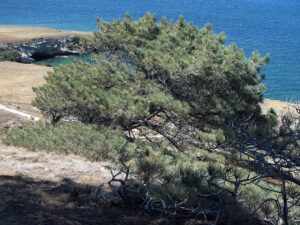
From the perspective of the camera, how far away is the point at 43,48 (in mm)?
54531

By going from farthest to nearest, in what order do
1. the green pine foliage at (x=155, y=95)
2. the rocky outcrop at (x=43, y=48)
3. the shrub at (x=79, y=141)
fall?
the rocky outcrop at (x=43, y=48) < the green pine foliage at (x=155, y=95) < the shrub at (x=79, y=141)

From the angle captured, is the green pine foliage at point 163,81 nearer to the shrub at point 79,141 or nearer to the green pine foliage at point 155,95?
the green pine foliage at point 155,95

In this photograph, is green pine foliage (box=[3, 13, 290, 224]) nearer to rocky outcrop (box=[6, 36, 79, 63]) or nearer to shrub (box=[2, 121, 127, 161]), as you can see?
shrub (box=[2, 121, 127, 161])

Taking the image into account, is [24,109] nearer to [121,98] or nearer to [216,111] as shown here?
[121,98]

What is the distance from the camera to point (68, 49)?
5616 centimetres

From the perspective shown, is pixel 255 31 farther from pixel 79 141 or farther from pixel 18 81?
pixel 79 141

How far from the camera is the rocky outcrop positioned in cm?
5269

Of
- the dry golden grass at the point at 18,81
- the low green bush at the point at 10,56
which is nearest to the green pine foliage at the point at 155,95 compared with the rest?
the dry golden grass at the point at 18,81

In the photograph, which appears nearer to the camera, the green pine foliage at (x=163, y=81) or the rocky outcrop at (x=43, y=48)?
the green pine foliage at (x=163, y=81)

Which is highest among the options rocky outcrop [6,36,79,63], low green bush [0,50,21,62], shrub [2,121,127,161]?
rocky outcrop [6,36,79,63]

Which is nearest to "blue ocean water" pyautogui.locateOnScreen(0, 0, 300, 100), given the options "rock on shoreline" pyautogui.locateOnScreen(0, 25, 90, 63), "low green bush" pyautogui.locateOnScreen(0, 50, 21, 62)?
"rock on shoreline" pyautogui.locateOnScreen(0, 25, 90, 63)

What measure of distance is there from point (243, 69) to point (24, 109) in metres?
13.8

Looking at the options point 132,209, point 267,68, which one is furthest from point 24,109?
point 267,68

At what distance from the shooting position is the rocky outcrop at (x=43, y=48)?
173 ft
